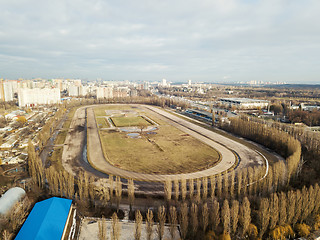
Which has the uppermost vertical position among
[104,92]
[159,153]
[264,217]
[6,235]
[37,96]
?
[104,92]

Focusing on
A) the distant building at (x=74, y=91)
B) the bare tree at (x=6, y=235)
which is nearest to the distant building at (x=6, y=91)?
the distant building at (x=74, y=91)

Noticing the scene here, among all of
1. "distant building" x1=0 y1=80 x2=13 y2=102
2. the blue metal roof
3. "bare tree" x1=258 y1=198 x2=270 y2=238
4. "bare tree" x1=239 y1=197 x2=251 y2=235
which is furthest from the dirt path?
"distant building" x1=0 y1=80 x2=13 y2=102

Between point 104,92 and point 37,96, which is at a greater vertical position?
point 104,92

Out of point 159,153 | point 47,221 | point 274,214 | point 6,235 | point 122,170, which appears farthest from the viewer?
point 159,153

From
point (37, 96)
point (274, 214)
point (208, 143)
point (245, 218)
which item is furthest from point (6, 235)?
point (37, 96)

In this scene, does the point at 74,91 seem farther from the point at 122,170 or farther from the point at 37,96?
the point at 122,170

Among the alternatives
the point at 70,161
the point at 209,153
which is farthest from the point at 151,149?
the point at 70,161

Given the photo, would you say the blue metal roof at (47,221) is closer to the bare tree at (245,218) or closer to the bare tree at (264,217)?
the bare tree at (245,218)
